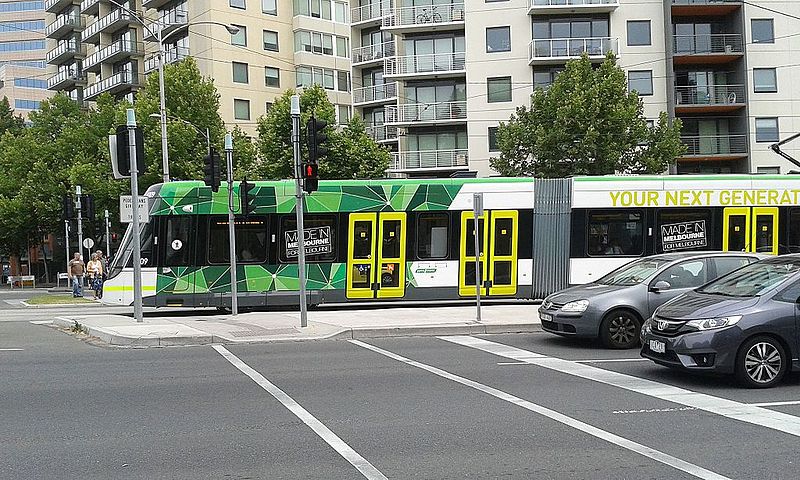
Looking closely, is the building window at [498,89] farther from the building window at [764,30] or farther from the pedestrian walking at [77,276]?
the pedestrian walking at [77,276]

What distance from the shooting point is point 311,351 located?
45.3 feet

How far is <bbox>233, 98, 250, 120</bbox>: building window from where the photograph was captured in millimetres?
56403

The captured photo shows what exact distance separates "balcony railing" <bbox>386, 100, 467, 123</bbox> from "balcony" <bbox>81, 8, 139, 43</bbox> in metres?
25.1

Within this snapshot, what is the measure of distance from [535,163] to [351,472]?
34.7 metres

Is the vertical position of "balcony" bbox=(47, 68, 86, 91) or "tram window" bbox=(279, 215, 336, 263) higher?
"balcony" bbox=(47, 68, 86, 91)

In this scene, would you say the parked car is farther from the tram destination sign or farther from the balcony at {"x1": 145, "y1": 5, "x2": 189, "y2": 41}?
the balcony at {"x1": 145, "y1": 5, "x2": 189, "y2": 41}

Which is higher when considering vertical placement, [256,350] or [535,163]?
[535,163]

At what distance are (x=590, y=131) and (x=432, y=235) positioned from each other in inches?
742

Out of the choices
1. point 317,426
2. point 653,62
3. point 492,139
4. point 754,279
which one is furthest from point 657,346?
point 653,62

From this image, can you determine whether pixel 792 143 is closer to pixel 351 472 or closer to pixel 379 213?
pixel 379 213

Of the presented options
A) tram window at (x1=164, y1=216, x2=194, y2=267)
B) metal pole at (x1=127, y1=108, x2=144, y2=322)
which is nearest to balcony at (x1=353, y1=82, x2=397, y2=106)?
tram window at (x1=164, y1=216, x2=194, y2=267)

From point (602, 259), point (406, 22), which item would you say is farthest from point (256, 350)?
point (406, 22)

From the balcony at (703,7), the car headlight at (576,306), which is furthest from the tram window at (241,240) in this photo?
the balcony at (703,7)

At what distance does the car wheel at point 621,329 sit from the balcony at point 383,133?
45.8 m
